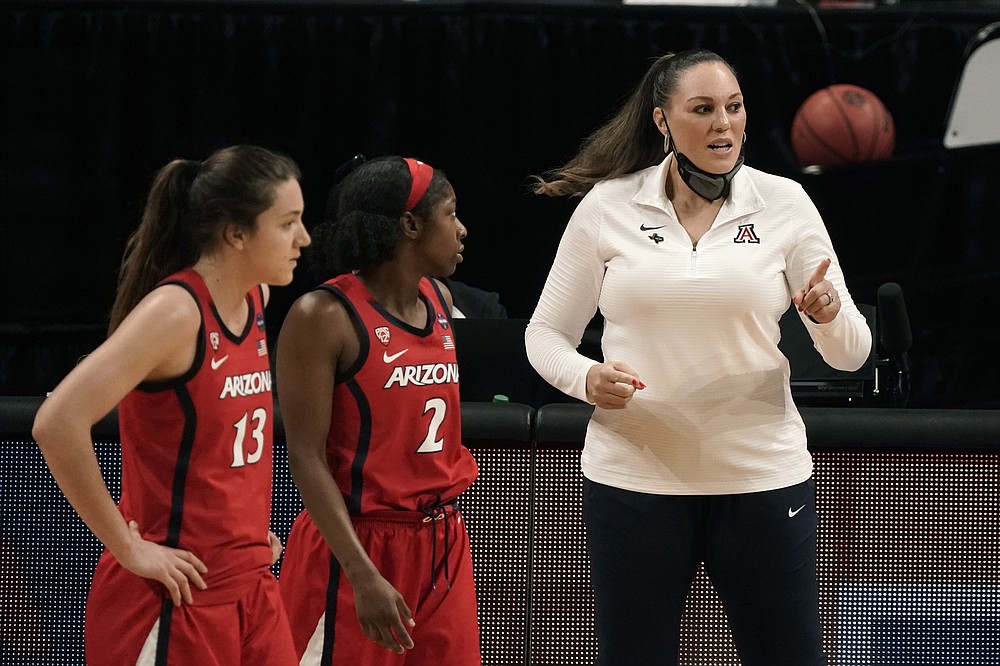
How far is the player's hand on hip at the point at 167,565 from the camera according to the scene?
208cm

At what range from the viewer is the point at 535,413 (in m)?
3.22

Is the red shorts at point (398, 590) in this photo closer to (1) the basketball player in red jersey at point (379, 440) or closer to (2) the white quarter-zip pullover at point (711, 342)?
(1) the basketball player in red jersey at point (379, 440)

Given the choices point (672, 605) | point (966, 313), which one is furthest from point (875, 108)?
point (672, 605)

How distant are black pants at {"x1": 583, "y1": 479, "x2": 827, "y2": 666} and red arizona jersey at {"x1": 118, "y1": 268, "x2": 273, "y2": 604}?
2.37 feet

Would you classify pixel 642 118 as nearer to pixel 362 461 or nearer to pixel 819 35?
pixel 362 461

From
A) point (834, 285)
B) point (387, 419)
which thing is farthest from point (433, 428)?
point (834, 285)

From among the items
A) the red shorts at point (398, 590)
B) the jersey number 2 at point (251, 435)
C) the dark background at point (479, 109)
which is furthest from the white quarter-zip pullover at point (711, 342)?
the dark background at point (479, 109)

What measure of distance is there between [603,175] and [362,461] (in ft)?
2.79

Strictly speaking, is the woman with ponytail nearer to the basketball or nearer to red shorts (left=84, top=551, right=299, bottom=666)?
red shorts (left=84, top=551, right=299, bottom=666)

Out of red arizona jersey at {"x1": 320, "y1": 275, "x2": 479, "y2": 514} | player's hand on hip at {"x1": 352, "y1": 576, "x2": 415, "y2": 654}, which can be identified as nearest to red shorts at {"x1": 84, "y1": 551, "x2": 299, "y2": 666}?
player's hand on hip at {"x1": 352, "y1": 576, "x2": 415, "y2": 654}

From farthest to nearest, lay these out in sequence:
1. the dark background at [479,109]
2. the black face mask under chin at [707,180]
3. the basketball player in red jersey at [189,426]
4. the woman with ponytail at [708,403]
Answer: the dark background at [479,109]
the black face mask under chin at [707,180]
the woman with ponytail at [708,403]
the basketball player in red jersey at [189,426]

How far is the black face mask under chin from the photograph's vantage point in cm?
251

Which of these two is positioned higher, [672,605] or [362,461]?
[362,461]

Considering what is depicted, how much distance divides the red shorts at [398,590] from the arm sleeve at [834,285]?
858 mm
